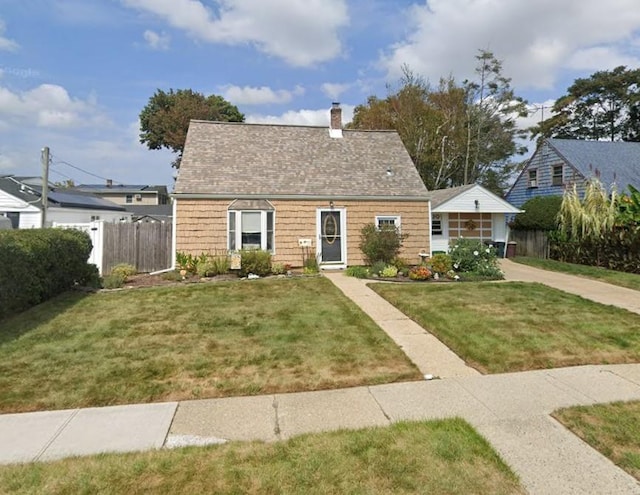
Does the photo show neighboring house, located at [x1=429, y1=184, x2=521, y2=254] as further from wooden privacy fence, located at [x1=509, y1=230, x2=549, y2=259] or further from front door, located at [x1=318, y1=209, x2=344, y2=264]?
front door, located at [x1=318, y1=209, x2=344, y2=264]

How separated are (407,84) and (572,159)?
1464 cm

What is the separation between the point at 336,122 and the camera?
662 inches

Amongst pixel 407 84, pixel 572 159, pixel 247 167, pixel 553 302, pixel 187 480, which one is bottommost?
pixel 187 480

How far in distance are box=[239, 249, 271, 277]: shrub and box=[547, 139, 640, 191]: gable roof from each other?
1722cm

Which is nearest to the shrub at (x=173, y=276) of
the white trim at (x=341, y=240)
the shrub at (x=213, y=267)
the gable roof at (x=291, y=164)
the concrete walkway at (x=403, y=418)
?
the shrub at (x=213, y=267)

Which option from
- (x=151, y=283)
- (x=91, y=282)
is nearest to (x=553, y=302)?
(x=151, y=283)

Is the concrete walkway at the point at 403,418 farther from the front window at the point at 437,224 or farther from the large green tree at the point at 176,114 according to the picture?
the large green tree at the point at 176,114

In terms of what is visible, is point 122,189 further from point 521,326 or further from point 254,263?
point 521,326

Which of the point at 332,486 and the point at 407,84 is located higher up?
the point at 407,84

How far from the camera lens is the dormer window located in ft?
71.5

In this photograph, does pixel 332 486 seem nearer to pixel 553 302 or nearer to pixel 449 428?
pixel 449 428

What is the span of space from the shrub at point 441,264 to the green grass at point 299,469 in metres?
9.75

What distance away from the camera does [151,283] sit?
11.7 metres

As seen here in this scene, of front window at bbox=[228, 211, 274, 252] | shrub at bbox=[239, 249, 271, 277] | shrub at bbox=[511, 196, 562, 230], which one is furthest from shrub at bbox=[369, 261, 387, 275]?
shrub at bbox=[511, 196, 562, 230]
